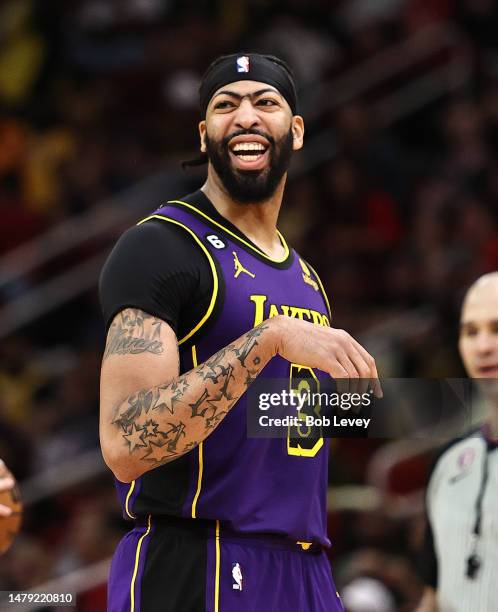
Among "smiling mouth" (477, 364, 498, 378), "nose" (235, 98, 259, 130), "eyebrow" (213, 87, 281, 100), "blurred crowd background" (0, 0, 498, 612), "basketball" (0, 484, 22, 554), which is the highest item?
"blurred crowd background" (0, 0, 498, 612)

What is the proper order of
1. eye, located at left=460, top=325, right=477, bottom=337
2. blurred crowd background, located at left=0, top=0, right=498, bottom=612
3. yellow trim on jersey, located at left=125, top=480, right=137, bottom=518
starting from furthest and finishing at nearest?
blurred crowd background, located at left=0, top=0, right=498, bottom=612
eye, located at left=460, top=325, right=477, bottom=337
yellow trim on jersey, located at left=125, top=480, right=137, bottom=518

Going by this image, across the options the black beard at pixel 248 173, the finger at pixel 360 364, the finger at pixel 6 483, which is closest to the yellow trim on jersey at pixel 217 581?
the finger at pixel 360 364

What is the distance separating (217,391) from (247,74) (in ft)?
3.83

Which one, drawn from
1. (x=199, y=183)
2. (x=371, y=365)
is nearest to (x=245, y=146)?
(x=371, y=365)

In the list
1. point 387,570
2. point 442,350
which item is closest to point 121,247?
point 387,570

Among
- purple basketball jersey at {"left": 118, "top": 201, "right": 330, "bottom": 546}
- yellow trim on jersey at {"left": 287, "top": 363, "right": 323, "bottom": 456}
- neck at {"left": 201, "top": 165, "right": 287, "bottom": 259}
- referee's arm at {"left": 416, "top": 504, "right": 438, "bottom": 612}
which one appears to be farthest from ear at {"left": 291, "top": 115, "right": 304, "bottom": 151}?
referee's arm at {"left": 416, "top": 504, "right": 438, "bottom": 612}

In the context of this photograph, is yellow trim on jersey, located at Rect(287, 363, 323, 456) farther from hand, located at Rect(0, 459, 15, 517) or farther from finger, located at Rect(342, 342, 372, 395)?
hand, located at Rect(0, 459, 15, 517)

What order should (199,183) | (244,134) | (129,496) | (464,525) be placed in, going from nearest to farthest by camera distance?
(129,496), (244,134), (464,525), (199,183)

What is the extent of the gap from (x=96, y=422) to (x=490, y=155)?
11.7ft

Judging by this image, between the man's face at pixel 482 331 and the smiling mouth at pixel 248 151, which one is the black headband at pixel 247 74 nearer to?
the smiling mouth at pixel 248 151

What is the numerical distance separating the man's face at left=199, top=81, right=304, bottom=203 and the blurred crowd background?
354cm

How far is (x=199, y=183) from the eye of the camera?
10008mm

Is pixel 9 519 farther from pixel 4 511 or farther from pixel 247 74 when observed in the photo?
pixel 247 74

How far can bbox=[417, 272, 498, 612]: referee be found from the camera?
188 inches
